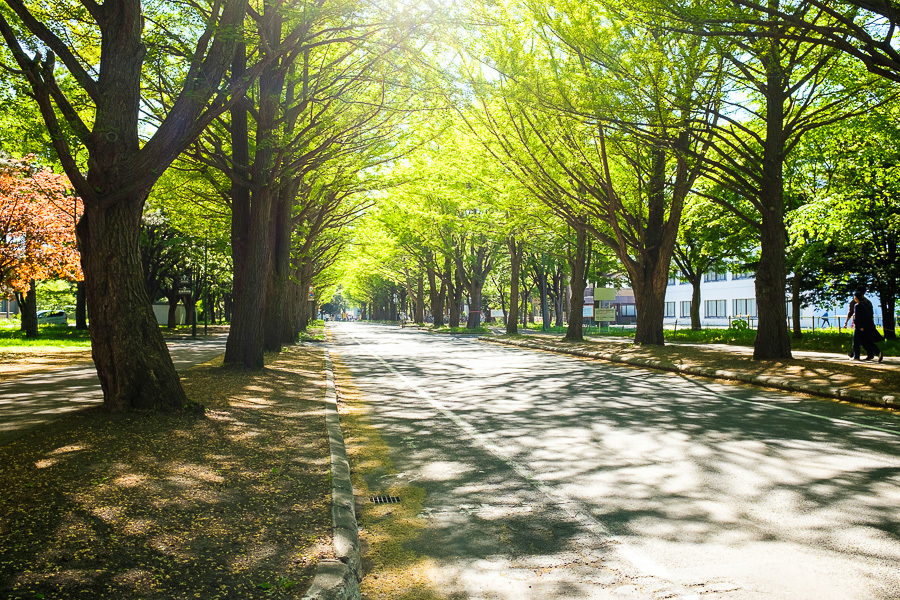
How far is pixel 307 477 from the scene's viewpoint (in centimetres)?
611

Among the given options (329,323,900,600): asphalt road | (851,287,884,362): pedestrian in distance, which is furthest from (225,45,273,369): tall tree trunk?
(851,287,884,362): pedestrian in distance

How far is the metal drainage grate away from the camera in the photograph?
19.2 ft

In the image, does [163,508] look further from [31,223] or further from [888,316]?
[888,316]

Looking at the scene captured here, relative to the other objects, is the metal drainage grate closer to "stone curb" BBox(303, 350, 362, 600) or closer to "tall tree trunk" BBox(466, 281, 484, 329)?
"stone curb" BBox(303, 350, 362, 600)

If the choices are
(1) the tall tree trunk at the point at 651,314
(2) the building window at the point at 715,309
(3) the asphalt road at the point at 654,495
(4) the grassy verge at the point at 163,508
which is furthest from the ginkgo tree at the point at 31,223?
(2) the building window at the point at 715,309

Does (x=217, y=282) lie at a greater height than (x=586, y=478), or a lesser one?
greater

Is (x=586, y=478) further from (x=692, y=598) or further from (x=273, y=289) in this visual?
(x=273, y=289)

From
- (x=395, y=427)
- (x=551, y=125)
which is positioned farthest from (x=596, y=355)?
(x=395, y=427)

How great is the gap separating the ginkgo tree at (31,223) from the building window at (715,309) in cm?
5879

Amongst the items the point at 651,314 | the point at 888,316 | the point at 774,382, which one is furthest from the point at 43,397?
the point at 888,316

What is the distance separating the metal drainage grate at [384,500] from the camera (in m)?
5.86

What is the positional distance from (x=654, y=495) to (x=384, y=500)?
2.29 m

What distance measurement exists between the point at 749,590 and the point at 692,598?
36 centimetres

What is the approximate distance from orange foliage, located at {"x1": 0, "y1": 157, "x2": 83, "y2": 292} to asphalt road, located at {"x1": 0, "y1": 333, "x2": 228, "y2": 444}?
1323 cm
